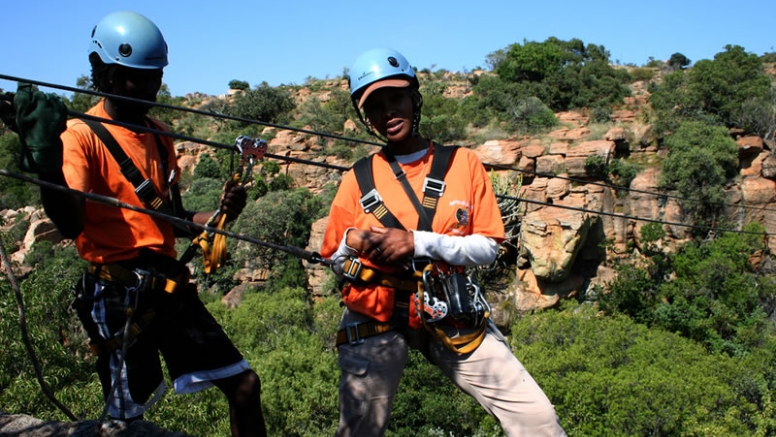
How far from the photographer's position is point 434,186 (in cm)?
307

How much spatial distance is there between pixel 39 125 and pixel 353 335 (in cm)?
162

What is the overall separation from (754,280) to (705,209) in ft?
10.5

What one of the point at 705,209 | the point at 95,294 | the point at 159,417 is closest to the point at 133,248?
the point at 95,294

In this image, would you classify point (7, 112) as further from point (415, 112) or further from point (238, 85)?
point (238, 85)

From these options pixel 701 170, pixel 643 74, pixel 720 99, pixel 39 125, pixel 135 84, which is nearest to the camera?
pixel 39 125

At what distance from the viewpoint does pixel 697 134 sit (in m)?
23.8

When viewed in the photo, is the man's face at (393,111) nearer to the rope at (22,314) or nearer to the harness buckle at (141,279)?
the harness buckle at (141,279)

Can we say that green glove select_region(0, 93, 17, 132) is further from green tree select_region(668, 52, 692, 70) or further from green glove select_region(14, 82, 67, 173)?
green tree select_region(668, 52, 692, 70)

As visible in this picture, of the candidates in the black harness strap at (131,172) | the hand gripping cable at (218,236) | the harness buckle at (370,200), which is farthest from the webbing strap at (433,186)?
the black harness strap at (131,172)

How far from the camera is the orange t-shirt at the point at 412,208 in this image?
304 cm

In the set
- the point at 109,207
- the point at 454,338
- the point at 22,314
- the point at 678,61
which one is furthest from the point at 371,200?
the point at 678,61

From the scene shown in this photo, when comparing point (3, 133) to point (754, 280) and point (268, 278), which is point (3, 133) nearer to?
point (268, 278)

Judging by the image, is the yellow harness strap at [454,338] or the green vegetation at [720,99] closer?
the yellow harness strap at [454,338]

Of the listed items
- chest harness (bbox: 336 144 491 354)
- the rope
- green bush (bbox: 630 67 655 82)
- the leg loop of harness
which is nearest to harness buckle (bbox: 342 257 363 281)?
chest harness (bbox: 336 144 491 354)
